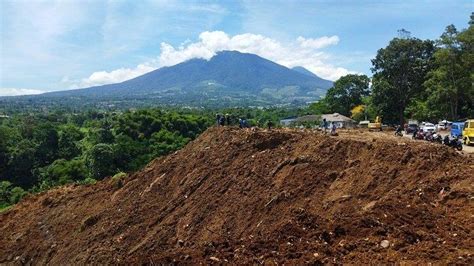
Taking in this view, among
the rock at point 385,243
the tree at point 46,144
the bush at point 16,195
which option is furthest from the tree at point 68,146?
the rock at point 385,243

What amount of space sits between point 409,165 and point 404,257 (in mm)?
3953

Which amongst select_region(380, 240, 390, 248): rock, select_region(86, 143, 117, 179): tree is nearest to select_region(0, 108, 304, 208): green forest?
select_region(86, 143, 117, 179): tree

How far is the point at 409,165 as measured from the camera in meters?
10.3

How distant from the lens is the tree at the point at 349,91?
66.7 m

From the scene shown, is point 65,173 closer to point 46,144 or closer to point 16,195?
point 16,195

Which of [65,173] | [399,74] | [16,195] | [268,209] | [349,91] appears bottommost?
[16,195]

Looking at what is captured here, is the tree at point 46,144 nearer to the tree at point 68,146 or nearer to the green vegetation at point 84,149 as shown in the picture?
the green vegetation at point 84,149

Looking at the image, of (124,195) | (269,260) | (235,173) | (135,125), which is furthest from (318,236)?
(135,125)

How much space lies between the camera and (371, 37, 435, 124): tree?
1716 inches

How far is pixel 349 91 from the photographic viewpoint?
221 ft

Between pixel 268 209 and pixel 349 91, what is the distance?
59893 mm

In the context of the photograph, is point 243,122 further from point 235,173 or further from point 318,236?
point 318,236

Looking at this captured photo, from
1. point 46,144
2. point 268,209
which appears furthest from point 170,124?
point 268,209

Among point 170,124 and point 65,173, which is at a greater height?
point 170,124
